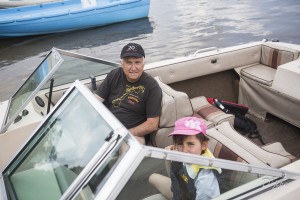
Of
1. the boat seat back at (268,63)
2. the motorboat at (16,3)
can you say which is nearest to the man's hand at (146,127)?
the boat seat back at (268,63)

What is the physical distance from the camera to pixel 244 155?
212 centimetres

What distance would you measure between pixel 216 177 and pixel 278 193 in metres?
0.42

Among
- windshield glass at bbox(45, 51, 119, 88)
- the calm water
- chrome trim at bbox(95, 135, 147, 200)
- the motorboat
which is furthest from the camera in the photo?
the motorboat

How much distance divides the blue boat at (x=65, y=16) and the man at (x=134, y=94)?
1099cm

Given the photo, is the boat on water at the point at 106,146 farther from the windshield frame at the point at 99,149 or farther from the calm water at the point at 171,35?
the calm water at the point at 171,35

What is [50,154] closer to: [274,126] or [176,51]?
[274,126]

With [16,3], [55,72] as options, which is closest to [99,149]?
[55,72]

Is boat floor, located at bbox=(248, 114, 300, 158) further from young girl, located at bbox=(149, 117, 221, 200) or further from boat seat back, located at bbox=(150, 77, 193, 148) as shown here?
young girl, located at bbox=(149, 117, 221, 200)

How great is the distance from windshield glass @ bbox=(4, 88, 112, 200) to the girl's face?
1.90ft

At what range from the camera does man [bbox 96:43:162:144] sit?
101 inches

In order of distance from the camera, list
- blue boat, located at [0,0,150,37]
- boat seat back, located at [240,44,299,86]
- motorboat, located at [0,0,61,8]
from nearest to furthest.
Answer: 1. boat seat back, located at [240,44,299,86]
2. blue boat, located at [0,0,150,37]
3. motorboat, located at [0,0,61,8]

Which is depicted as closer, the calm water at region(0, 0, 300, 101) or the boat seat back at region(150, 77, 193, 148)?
the boat seat back at region(150, 77, 193, 148)

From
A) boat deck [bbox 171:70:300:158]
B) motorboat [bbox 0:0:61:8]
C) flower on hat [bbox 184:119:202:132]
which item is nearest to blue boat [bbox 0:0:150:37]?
motorboat [bbox 0:0:61:8]

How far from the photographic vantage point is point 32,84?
2646 millimetres
